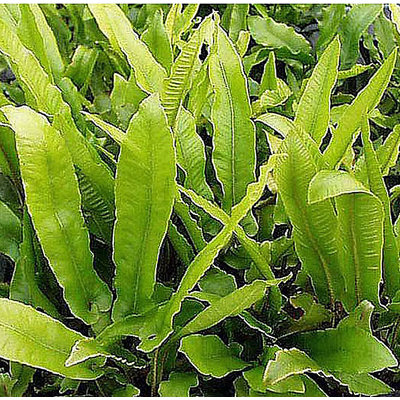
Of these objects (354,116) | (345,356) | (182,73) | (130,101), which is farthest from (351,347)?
(130,101)

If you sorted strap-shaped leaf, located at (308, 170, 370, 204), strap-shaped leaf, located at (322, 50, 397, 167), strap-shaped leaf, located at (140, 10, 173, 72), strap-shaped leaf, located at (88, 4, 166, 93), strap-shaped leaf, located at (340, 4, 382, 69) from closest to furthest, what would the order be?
strap-shaped leaf, located at (308, 170, 370, 204) < strap-shaped leaf, located at (322, 50, 397, 167) < strap-shaped leaf, located at (88, 4, 166, 93) < strap-shaped leaf, located at (140, 10, 173, 72) < strap-shaped leaf, located at (340, 4, 382, 69)

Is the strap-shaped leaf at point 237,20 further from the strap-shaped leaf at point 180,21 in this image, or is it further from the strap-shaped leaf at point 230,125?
the strap-shaped leaf at point 230,125

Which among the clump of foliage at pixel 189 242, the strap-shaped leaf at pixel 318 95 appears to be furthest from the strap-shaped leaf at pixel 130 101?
the strap-shaped leaf at pixel 318 95

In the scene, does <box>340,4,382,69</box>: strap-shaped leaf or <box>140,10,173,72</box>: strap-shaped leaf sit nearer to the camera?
<box>140,10,173,72</box>: strap-shaped leaf

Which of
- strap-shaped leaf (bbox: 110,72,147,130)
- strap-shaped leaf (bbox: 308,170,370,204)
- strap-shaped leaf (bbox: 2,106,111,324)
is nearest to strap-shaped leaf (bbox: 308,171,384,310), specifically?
strap-shaped leaf (bbox: 308,170,370,204)

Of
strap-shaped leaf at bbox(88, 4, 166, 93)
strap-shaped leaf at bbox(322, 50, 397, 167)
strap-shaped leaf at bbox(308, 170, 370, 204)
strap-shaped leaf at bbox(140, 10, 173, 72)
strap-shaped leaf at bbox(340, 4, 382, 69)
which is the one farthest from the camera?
strap-shaped leaf at bbox(340, 4, 382, 69)

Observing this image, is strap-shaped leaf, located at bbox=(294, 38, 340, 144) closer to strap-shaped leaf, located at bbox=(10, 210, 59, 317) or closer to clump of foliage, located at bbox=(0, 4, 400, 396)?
clump of foliage, located at bbox=(0, 4, 400, 396)
